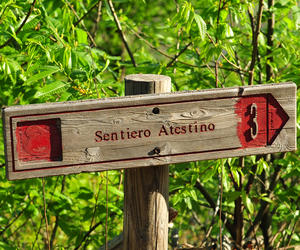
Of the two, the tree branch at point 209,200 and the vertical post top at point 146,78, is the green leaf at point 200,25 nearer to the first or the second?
the vertical post top at point 146,78

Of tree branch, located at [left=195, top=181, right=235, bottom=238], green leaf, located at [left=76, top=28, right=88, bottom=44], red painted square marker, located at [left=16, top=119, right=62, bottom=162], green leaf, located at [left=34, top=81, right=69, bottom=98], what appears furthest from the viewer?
tree branch, located at [left=195, top=181, right=235, bottom=238]

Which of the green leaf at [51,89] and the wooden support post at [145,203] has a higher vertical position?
the green leaf at [51,89]

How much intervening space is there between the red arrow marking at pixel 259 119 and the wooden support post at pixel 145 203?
1.05ft

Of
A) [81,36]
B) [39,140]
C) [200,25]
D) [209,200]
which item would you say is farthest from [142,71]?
[39,140]

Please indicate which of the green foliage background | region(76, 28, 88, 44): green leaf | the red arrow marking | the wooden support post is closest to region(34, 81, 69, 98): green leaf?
the green foliage background

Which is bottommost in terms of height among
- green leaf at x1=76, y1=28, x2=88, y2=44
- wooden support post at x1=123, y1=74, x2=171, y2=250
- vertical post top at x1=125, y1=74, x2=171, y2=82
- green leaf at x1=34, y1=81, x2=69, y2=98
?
wooden support post at x1=123, y1=74, x2=171, y2=250

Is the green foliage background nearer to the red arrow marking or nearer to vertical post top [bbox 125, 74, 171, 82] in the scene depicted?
vertical post top [bbox 125, 74, 171, 82]

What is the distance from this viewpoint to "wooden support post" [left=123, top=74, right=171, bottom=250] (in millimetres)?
2105

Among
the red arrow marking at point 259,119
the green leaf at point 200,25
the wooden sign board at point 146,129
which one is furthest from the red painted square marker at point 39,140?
the green leaf at point 200,25

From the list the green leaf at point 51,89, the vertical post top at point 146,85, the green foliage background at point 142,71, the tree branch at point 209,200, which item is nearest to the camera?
the vertical post top at point 146,85

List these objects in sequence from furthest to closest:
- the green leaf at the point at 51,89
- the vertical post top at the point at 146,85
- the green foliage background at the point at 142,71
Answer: the green foliage background at the point at 142,71 < the green leaf at the point at 51,89 < the vertical post top at the point at 146,85

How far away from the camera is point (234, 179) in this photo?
3344 millimetres

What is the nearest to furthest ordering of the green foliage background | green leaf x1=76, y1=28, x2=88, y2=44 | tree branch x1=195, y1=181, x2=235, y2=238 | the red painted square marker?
the red painted square marker, the green foliage background, green leaf x1=76, y1=28, x2=88, y2=44, tree branch x1=195, y1=181, x2=235, y2=238

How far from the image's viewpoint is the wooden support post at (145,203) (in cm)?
211
